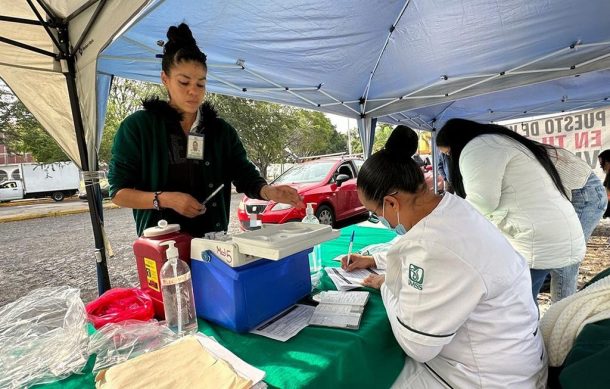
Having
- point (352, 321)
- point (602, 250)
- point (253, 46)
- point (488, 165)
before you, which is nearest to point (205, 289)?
point (352, 321)

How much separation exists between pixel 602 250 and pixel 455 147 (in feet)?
11.2

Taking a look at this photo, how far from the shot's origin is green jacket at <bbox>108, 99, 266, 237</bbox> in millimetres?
1205

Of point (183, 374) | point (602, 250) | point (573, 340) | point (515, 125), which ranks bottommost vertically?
point (602, 250)

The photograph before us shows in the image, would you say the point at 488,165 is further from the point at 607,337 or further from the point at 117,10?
the point at 117,10

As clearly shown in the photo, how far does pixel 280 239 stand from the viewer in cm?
91

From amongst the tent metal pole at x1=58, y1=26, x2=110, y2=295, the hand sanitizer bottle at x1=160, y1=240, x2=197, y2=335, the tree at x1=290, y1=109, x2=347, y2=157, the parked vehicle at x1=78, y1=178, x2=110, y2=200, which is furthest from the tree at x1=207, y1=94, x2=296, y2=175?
the hand sanitizer bottle at x1=160, y1=240, x2=197, y2=335

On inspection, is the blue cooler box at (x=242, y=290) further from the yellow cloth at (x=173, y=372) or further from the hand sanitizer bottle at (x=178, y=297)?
the yellow cloth at (x=173, y=372)

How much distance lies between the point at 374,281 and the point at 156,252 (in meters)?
0.75

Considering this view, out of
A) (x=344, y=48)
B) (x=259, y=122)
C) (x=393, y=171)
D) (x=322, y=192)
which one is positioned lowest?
(x=322, y=192)

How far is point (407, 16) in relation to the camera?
233 cm

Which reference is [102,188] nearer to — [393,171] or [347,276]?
[347,276]

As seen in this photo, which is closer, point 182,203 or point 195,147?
point 182,203

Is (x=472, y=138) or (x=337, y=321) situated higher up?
(x=472, y=138)

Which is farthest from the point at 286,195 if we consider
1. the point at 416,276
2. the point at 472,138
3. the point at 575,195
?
the point at 575,195
